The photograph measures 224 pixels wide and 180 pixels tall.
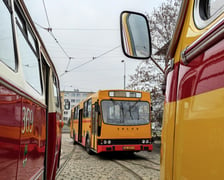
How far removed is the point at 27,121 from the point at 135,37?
3.62 feet

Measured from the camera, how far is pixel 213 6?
1597 mm

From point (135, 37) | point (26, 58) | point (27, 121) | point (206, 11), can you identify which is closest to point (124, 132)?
point (26, 58)

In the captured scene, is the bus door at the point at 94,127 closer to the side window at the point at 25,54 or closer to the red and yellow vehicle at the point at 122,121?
the red and yellow vehicle at the point at 122,121

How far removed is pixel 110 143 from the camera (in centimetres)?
1086

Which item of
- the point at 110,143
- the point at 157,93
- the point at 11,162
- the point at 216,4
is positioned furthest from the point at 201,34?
the point at 157,93

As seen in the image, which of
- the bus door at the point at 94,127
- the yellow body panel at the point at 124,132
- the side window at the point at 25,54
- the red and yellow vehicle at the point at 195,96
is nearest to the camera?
the red and yellow vehicle at the point at 195,96

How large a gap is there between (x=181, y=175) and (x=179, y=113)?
35 centimetres

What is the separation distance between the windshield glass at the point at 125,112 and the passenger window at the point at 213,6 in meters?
9.56

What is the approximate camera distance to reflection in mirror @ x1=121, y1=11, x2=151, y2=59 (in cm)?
216

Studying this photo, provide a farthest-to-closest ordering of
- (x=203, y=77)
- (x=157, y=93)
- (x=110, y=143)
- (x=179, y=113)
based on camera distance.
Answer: (x=157, y=93), (x=110, y=143), (x=179, y=113), (x=203, y=77)

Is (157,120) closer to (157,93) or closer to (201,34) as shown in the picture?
(157,93)

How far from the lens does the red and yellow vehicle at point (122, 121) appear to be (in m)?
10.9

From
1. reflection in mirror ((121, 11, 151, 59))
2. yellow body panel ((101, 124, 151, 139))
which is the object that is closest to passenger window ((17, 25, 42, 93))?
reflection in mirror ((121, 11, 151, 59))

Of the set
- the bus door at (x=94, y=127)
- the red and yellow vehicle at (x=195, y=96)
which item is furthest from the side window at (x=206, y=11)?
the bus door at (x=94, y=127)
